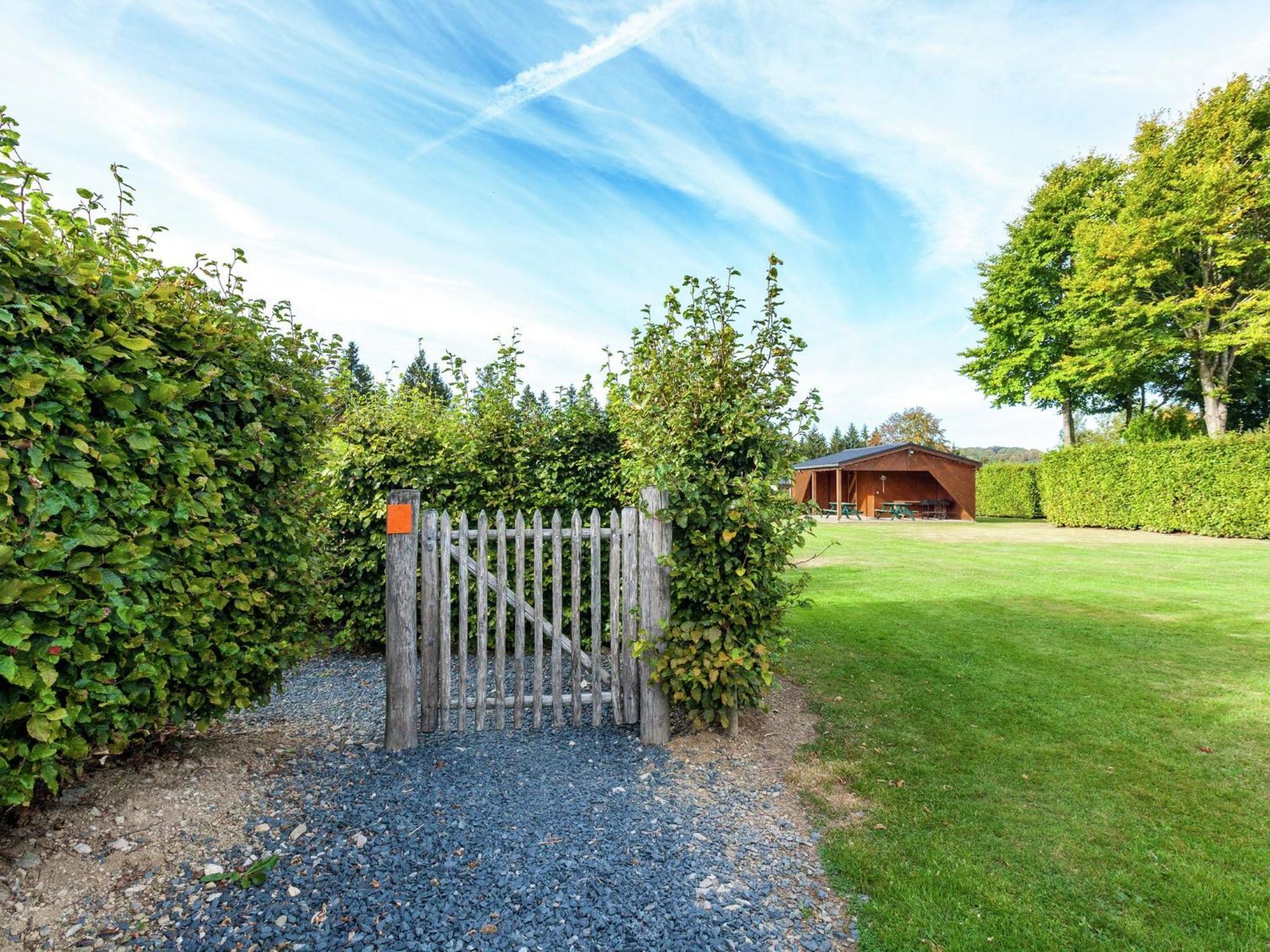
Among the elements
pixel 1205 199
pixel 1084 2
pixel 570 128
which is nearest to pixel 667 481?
pixel 570 128

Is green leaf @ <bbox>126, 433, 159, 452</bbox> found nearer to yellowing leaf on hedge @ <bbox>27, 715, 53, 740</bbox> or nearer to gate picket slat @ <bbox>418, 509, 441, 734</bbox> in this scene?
yellowing leaf on hedge @ <bbox>27, 715, 53, 740</bbox>

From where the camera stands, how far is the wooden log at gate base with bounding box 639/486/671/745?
11.8 ft

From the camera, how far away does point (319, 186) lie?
5852mm

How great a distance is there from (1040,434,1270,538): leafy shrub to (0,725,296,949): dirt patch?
2244cm

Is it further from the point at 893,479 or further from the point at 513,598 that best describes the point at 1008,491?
the point at 513,598

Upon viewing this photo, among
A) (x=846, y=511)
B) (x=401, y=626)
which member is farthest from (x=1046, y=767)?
(x=846, y=511)

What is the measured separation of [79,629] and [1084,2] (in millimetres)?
11024

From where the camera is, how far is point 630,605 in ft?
12.3

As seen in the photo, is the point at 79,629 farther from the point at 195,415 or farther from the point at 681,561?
the point at 681,561

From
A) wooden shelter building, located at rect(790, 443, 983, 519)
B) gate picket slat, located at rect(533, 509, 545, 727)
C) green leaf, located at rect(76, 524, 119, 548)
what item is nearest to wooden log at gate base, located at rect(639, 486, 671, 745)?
gate picket slat, located at rect(533, 509, 545, 727)

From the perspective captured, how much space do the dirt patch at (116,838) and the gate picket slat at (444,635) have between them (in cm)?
97

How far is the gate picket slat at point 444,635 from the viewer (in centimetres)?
356

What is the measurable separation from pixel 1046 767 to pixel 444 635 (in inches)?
153

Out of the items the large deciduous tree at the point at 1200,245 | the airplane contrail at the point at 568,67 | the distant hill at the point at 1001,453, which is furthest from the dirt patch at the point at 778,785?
the distant hill at the point at 1001,453
